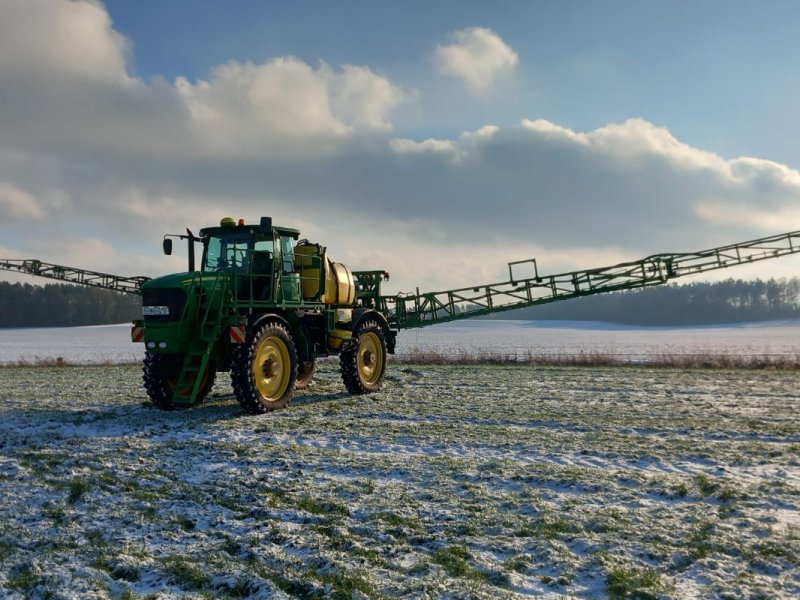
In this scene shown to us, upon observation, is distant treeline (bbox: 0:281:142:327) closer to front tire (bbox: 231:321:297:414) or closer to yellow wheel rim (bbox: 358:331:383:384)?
yellow wheel rim (bbox: 358:331:383:384)

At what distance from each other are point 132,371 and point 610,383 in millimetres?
14751

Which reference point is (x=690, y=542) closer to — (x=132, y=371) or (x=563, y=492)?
(x=563, y=492)

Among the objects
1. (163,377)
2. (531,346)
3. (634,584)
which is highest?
(163,377)

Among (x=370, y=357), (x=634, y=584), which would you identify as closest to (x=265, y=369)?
(x=370, y=357)

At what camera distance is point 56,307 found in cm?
7506

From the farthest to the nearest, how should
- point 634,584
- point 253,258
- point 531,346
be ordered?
1. point 531,346
2. point 253,258
3. point 634,584

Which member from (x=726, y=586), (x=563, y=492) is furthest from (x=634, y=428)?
(x=726, y=586)

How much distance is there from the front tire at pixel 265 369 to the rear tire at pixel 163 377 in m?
1.17

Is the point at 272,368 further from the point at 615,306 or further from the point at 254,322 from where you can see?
the point at 615,306

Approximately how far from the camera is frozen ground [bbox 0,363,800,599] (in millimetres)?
3746

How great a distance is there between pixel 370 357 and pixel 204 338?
4269mm

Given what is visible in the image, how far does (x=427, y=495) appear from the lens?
5367 millimetres

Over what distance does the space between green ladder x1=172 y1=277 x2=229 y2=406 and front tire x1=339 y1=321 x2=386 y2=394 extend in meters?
2.97

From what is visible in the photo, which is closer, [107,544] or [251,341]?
[107,544]
